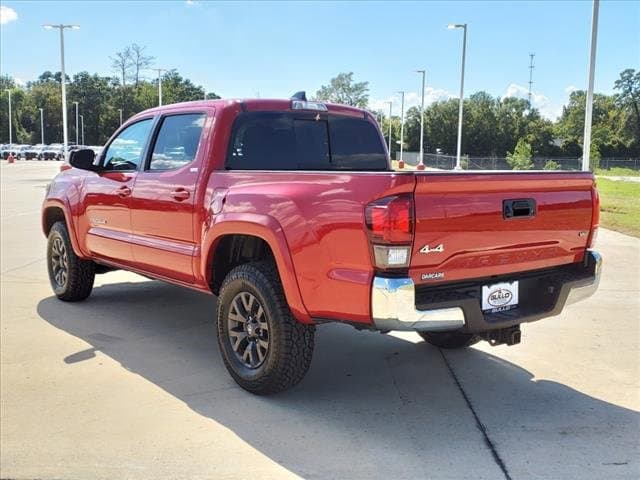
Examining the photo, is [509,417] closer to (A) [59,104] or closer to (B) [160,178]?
(B) [160,178]

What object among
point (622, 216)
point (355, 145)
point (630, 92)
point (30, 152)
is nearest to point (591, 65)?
point (622, 216)

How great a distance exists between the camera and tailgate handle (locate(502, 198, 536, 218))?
362 cm

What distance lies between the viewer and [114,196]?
5.61 m

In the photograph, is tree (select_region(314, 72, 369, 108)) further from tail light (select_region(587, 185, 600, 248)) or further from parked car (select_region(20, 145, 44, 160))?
tail light (select_region(587, 185, 600, 248))

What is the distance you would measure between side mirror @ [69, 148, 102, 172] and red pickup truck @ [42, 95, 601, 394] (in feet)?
0.09

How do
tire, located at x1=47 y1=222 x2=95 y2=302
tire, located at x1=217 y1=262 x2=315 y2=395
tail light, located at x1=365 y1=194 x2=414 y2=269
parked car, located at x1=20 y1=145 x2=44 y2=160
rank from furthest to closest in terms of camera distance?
1. parked car, located at x1=20 y1=145 x2=44 y2=160
2. tire, located at x1=47 y1=222 x2=95 y2=302
3. tire, located at x1=217 y1=262 x2=315 y2=395
4. tail light, located at x1=365 y1=194 x2=414 y2=269

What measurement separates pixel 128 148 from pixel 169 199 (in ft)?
4.03

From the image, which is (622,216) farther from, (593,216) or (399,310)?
(399,310)

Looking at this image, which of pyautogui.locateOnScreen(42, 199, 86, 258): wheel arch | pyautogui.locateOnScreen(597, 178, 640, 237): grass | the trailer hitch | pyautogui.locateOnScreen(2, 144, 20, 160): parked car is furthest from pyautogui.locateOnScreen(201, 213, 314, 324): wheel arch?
pyautogui.locateOnScreen(2, 144, 20, 160): parked car

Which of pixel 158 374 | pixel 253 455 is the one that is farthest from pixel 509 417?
pixel 158 374

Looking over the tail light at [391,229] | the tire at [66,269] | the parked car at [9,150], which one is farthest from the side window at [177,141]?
the parked car at [9,150]

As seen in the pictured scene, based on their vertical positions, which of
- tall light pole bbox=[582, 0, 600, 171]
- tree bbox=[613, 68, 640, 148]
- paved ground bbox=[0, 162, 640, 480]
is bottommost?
paved ground bbox=[0, 162, 640, 480]

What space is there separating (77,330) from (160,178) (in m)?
1.66

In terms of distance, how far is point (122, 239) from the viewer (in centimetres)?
551
